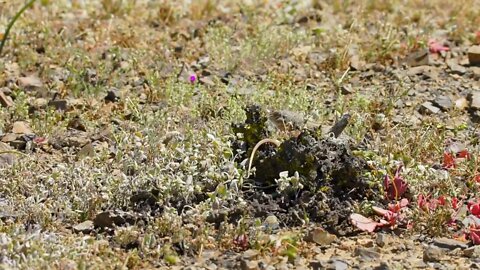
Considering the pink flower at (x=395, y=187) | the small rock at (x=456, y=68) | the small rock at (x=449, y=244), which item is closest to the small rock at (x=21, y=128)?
the pink flower at (x=395, y=187)

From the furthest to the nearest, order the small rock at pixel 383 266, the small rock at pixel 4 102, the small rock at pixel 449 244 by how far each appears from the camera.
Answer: the small rock at pixel 4 102, the small rock at pixel 449 244, the small rock at pixel 383 266

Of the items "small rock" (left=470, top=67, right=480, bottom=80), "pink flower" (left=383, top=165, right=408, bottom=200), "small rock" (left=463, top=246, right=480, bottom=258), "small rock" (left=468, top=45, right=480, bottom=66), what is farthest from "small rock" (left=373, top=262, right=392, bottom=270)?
"small rock" (left=468, top=45, right=480, bottom=66)

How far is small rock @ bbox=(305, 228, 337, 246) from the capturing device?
4254mm

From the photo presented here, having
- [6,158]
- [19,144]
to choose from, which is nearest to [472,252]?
[6,158]

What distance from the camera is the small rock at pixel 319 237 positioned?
425 cm

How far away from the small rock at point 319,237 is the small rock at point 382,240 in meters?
0.21

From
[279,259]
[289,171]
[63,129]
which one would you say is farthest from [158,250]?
[63,129]

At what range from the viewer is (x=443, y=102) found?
19.7 ft

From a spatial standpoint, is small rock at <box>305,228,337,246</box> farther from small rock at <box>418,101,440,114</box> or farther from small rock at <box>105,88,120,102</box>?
small rock at <box>105,88,120,102</box>

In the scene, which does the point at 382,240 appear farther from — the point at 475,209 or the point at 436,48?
the point at 436,48

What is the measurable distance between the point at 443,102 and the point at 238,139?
170 centimetres

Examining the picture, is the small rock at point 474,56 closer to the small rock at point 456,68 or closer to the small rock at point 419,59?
the small rock at point 456,68

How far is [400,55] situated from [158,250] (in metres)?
3.33

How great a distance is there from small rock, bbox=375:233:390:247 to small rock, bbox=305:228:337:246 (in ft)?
0.70
